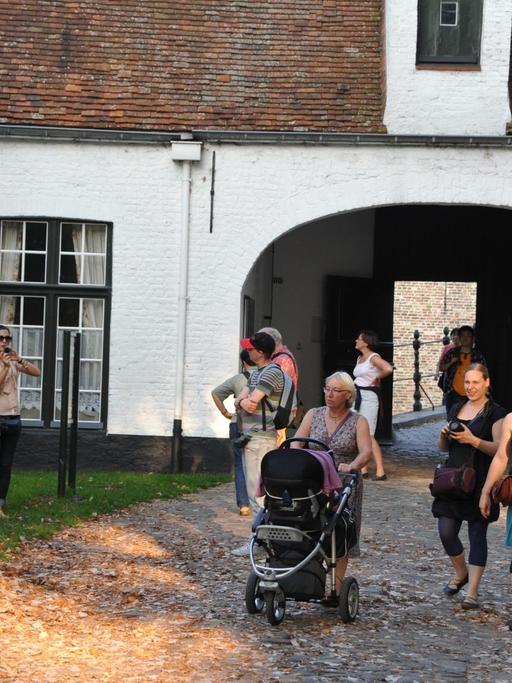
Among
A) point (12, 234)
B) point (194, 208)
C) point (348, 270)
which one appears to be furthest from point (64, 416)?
point (348, 270)

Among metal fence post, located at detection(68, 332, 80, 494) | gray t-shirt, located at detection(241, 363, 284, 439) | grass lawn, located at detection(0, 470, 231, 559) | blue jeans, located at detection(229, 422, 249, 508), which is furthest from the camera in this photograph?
metal fence post, located at detection(68, 332, 80, 494)

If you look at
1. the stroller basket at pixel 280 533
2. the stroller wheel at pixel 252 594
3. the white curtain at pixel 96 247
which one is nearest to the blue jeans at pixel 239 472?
the stroller wheel at pixel 252 594

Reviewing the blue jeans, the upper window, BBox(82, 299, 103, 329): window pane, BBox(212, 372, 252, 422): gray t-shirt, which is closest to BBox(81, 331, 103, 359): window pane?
BBox(82, 299, 103, 329): window pane

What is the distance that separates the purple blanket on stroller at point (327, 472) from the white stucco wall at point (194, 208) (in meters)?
7.74

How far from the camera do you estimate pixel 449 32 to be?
52.5 feet

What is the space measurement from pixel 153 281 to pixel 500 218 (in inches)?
280

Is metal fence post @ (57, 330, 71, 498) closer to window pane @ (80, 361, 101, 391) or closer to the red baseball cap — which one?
the red baseball cap

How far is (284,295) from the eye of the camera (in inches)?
792

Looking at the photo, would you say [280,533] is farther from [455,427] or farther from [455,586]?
[455,586]

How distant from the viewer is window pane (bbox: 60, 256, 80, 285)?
624 inches

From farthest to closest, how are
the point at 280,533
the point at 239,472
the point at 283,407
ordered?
the point at 239,472, the point at 283,407, the point at 280,533

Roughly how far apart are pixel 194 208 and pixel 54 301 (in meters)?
2.07

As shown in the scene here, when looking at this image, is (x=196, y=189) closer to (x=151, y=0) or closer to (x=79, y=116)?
(x=79, y=116)

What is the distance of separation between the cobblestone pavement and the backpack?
110cm
